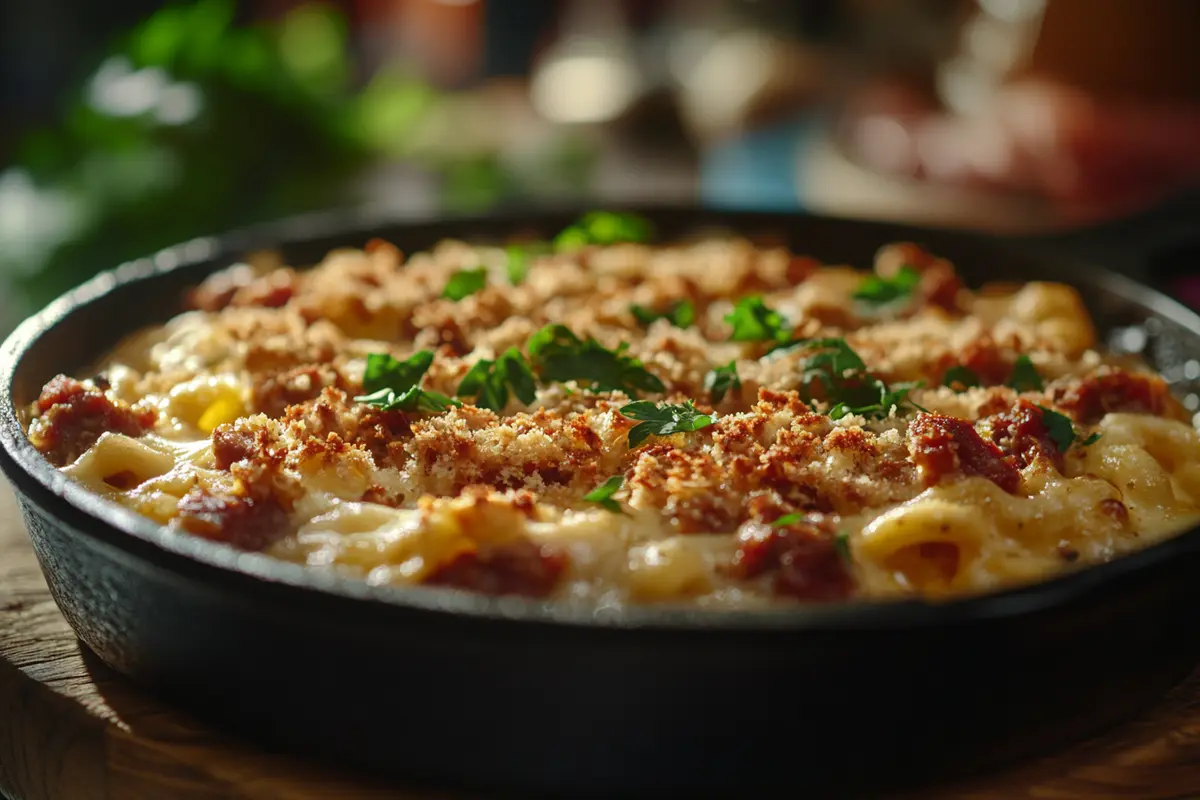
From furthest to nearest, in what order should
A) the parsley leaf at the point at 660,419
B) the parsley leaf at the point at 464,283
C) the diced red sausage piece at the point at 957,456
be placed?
the parsley leaf at the point at 464,283, the parsley leaf at the point at 660,419, the diced red sausage piece at the point at 957,456

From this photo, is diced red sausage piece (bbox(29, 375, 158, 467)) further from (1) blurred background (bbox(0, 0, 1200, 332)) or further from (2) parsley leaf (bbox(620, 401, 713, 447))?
(1) blurred background (bbox(0, 0, 1200, 332))

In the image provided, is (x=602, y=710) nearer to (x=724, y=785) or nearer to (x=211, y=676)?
(x=724, y=785)

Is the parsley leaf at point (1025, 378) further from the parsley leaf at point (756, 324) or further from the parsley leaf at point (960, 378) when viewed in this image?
the parsley leaf at point (756, 324)

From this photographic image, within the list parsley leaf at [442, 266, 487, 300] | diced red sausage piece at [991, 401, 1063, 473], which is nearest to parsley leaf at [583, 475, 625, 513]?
diced red sausage piece at [991, 401, 1063, 473]

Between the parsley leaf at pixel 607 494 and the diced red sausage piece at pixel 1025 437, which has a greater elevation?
the diced red sausage piece at pixel 1025 437

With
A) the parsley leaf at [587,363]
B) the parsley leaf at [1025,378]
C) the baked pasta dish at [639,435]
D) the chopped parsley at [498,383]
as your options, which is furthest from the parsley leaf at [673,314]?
the parsley leaf at [1025,378]

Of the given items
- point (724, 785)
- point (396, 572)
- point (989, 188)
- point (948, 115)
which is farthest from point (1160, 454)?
point (948, 115)
